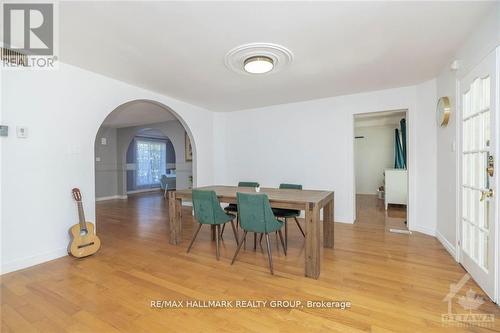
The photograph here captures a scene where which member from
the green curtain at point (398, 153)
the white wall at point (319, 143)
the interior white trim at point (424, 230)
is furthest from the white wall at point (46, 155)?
the green curtain at point (398, 153)

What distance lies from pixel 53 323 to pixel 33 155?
180 cm

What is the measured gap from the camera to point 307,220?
2.15 metres

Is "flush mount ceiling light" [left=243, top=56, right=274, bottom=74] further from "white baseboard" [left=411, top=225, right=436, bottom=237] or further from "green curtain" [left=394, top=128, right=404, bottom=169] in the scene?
"green curtain" [left=394, top=128, right=404, bottom=169]

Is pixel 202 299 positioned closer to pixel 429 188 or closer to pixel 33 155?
pixel 33 155

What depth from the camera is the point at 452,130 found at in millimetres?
2613

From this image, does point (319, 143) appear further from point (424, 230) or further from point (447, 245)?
point (447, 245)

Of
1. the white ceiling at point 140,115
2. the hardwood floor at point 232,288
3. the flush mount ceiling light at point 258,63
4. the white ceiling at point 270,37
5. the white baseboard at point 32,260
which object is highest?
the white ceiling at point 140,115

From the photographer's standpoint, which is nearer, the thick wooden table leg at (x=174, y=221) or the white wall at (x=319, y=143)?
the thick wooden table leg at (x=174, y=221)

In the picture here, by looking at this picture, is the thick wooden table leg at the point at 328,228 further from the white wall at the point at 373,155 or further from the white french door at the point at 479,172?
the white wall at the point at 373,155

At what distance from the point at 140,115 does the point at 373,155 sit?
7195 millimetres

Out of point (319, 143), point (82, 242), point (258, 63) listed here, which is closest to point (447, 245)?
point (319, 143)

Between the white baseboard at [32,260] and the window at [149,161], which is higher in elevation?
the window at [149,161]

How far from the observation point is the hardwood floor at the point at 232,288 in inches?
60.0

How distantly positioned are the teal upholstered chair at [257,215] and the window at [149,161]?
7760mm
